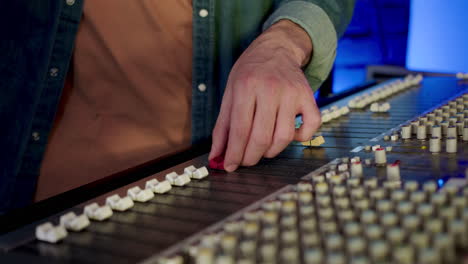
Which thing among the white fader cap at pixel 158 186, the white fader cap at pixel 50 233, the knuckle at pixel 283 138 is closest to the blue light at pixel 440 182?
the knuckle at pixel 283 138

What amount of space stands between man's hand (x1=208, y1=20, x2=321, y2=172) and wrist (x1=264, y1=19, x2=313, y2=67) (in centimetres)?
12

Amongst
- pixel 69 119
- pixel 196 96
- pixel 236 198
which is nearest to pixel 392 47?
pixel 196 96

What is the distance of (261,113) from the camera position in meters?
0.99

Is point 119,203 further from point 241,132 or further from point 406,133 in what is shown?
point 406,133

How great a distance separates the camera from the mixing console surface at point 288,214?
0.57 m

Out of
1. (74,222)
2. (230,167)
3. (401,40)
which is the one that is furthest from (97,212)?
(401,40)

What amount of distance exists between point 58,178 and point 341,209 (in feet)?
3.06

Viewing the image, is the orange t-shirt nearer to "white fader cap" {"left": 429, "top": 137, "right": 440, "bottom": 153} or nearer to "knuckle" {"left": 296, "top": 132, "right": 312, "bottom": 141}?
"knuckle" {"left": 296, "top": 132, "right": 312, "bottom": 141}

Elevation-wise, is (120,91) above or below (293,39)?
below

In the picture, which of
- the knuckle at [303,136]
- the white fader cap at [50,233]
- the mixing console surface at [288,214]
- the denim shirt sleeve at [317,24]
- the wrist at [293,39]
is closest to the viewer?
the mixing console surface at [288,214]

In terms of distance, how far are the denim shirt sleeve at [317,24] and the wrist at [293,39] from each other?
0.04 feet

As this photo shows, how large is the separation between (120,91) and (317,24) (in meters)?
0.55

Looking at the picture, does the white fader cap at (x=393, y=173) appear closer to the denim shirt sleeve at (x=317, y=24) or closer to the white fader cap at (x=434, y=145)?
the white fader cap at (x=434, y=145)

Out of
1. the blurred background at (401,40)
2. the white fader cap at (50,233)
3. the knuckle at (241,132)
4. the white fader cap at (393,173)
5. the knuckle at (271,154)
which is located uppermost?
the blurred background at (401,40)
